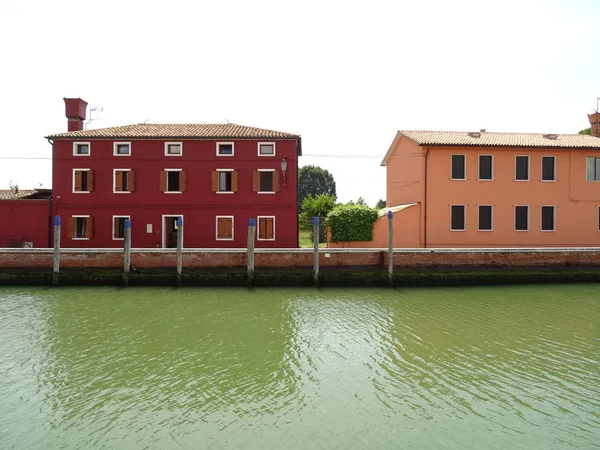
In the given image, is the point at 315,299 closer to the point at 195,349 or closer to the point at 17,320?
the point at 195,349

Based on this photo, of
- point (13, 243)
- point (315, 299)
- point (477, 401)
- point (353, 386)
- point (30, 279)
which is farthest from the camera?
point (13, 243)

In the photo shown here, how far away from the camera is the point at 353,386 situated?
7.56m

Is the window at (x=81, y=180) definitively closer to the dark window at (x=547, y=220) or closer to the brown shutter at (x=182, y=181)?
the brown shutter at (x=182, y=181)

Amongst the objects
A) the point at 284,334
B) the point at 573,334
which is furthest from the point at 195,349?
the point at 573,334

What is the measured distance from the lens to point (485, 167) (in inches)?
866

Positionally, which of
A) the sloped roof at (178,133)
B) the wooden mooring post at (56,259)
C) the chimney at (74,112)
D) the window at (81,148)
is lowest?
the wooden mooring post at (56,259)

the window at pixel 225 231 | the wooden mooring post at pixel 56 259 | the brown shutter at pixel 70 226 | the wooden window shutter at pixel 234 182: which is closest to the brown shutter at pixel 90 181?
the brown shutter at pixel 70 226

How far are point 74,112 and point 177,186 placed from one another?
313 inches

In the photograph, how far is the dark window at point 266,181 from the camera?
21.2 metres

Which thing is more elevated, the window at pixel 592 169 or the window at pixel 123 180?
the window at pixel 592 169

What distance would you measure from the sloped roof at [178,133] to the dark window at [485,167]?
9.21 metres

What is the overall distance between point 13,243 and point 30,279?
5168mm

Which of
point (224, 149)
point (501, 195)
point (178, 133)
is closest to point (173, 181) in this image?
point (178, 133)

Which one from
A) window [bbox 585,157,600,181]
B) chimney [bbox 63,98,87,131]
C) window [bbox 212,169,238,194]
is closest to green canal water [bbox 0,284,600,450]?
window [bbox 212,169,238,194]
